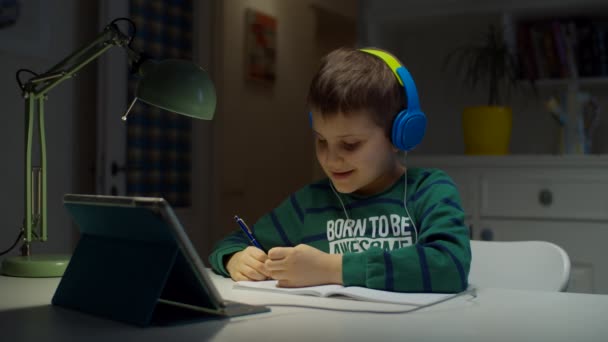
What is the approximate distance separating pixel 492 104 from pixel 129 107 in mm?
1939

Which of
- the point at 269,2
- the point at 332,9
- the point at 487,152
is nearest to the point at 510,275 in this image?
the point at 487,152

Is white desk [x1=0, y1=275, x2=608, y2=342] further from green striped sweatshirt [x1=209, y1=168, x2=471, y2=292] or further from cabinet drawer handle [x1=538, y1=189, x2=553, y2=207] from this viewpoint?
cabinet drawer handle [x1=538, y1=189, x2=553, y2=207]

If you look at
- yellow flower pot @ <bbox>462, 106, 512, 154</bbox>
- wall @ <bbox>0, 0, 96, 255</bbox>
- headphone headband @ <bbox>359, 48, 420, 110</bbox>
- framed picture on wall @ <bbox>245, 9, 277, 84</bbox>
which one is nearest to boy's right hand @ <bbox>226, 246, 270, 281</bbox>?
headphone headband @ <bbox>359, 48, 420, 110</bbox>

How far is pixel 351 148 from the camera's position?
1.18 metres

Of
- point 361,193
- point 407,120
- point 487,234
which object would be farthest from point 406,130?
point 487,234

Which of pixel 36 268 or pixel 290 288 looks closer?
pixel 290 288

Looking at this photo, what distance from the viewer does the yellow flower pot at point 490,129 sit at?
2600 mm

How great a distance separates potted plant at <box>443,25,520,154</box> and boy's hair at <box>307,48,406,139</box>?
1.47 m

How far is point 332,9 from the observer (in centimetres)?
511

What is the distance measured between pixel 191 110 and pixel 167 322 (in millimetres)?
312

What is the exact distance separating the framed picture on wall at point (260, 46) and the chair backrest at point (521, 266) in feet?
9.97

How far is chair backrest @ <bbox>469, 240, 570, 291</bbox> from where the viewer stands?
1217 millimetres

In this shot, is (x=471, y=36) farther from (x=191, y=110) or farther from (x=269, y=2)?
(x=191, y=110)

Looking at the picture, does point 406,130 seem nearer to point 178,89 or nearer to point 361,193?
point 361,193
